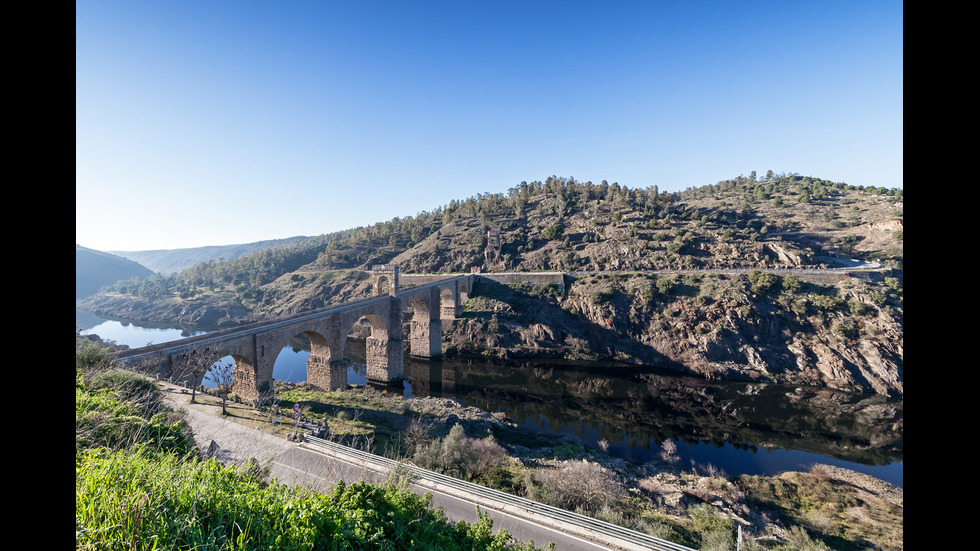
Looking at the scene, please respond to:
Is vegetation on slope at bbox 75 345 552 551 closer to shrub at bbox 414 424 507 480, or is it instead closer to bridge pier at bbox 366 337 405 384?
shrub at bbox 414 424 507 480

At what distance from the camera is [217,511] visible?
4492 mm

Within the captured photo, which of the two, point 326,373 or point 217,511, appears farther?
point 326,373

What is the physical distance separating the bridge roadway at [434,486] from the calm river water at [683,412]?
45.6 ft

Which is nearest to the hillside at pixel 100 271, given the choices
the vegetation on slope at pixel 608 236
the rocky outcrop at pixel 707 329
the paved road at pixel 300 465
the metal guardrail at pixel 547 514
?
the vegetation on slope at pixel 608 236

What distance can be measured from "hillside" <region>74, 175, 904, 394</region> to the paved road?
18.5 meters

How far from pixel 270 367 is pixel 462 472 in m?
14.5

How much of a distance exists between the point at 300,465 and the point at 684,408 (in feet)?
88.9

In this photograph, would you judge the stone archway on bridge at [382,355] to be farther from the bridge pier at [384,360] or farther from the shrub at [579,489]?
the shrub at [579,489]

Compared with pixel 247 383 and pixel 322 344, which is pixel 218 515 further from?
pixel 322 344

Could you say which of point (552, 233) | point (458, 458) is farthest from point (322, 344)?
point (552, 233)

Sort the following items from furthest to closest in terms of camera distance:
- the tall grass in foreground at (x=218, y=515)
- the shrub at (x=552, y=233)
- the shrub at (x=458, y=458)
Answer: the shrub at (x=552, y=233) < the shrub at (x=458, y=458) < the tall grass in foreground at (x=218, y=515)

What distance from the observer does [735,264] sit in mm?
48250

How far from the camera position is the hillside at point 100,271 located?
123m
